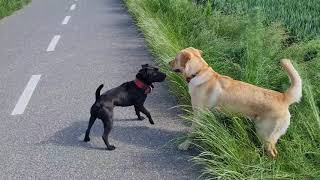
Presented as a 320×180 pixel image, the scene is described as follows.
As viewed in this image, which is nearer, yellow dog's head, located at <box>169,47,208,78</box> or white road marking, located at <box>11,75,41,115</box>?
yellow dog's head, located at <box>169,47,208,78</box>

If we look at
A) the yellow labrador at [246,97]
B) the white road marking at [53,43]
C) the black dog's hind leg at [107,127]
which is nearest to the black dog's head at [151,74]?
→ the yellow labrador at [246,97]

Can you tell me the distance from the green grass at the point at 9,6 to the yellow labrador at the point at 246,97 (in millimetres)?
14617

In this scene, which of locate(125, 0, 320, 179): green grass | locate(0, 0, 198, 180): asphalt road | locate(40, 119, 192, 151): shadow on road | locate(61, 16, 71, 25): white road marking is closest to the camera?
locate(125, 0, 320, 179): green grass

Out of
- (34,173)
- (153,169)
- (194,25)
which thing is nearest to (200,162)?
(153,169)

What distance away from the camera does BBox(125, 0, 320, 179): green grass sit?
13.2 feet

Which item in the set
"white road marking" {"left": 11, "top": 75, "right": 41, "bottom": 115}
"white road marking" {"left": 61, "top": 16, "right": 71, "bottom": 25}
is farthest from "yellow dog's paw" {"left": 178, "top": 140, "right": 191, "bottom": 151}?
"white road marking" {"left": 61, "top": 16, "right": 71, "bottom": 25}

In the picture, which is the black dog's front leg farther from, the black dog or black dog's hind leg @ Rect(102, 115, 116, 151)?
black dog's hind leg @ Rect(102, 115, 116, 151)

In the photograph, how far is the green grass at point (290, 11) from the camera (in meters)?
9.09

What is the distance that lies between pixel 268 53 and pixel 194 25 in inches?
124

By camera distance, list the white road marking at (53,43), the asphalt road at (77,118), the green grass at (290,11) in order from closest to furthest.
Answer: the asphalt road at (77,118) → the green grass at (290,11) → the white road marking at (53,43)

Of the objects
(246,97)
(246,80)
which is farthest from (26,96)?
(246,97)

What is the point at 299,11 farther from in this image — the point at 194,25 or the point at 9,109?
the point at 9,109

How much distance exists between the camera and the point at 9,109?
654cm

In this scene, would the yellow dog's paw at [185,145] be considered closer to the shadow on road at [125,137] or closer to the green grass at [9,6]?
the shadow on road at [125,137]
